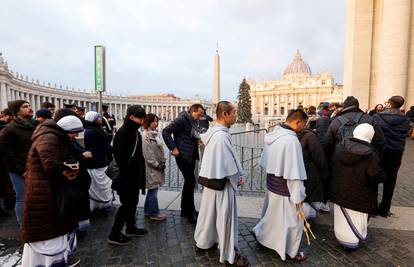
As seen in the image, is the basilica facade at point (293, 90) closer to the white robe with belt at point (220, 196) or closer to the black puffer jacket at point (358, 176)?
the black puffer jacket at point (358, 176)

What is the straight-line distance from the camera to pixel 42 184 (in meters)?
2.77

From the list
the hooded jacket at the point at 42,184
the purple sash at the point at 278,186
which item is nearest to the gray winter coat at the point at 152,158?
the hooded jacket at the point at 42,184

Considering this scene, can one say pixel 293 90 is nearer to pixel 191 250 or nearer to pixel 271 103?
pixel 271 103

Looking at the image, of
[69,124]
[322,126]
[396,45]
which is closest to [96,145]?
[69,124]

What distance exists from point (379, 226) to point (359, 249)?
112 centimetres

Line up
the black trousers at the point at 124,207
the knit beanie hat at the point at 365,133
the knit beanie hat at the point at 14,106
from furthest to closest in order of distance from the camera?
1. the knit beanie hat at the point at 14,106
2. the black trousers at the point at 124,207
3. the knit beanie hat at the point at 365,133

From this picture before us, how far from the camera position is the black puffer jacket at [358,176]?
3.31 m

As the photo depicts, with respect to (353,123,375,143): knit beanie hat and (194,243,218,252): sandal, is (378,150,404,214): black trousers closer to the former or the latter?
(353,123,375,143): knit beanie hat

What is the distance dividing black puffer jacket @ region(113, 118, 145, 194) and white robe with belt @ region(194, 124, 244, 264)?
1156 millimetres

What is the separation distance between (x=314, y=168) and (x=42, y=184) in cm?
375

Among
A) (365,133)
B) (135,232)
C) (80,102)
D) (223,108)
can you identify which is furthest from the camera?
(80,102)

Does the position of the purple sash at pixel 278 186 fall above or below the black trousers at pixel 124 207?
above

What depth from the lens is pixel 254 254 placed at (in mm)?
3537

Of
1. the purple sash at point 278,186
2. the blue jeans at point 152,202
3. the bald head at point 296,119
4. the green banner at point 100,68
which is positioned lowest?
the blue jeans at point 152,202
